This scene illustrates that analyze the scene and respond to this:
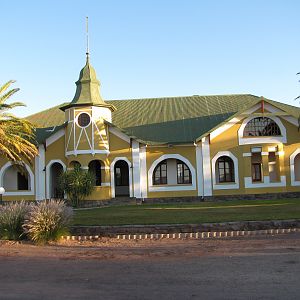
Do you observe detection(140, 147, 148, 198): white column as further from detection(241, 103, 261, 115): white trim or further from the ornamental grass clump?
the ornamental grass clump

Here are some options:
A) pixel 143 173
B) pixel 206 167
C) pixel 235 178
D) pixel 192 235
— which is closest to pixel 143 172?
pixel 143 173

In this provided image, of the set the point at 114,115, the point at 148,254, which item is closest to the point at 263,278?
the point at 148,254

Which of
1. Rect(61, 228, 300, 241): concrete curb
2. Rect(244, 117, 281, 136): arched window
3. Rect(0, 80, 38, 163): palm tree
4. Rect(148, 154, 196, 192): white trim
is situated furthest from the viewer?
Rect(148, 154, 196, 192): white trim

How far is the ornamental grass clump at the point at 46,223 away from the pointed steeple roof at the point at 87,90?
50.3 feet

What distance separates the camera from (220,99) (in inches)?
1393

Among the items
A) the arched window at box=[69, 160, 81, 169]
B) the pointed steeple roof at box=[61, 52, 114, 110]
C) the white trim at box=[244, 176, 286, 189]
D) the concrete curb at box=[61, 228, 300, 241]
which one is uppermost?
the pointed steeple roof at box=[61, 52, 114, 110]

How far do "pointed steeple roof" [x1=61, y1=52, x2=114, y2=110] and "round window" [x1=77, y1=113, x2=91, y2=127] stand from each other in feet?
2.48

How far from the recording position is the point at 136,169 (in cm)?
2953

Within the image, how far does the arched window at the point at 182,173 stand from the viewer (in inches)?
1201

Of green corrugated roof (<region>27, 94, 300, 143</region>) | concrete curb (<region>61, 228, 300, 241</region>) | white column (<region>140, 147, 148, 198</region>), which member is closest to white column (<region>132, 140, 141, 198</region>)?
white column (<region>140, 147, 148, 198</region>)

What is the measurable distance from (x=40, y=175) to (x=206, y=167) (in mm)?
11275

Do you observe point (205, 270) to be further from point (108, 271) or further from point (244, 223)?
point (244, 223)

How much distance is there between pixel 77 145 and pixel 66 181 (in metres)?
2.67

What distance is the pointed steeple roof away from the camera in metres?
28.9
